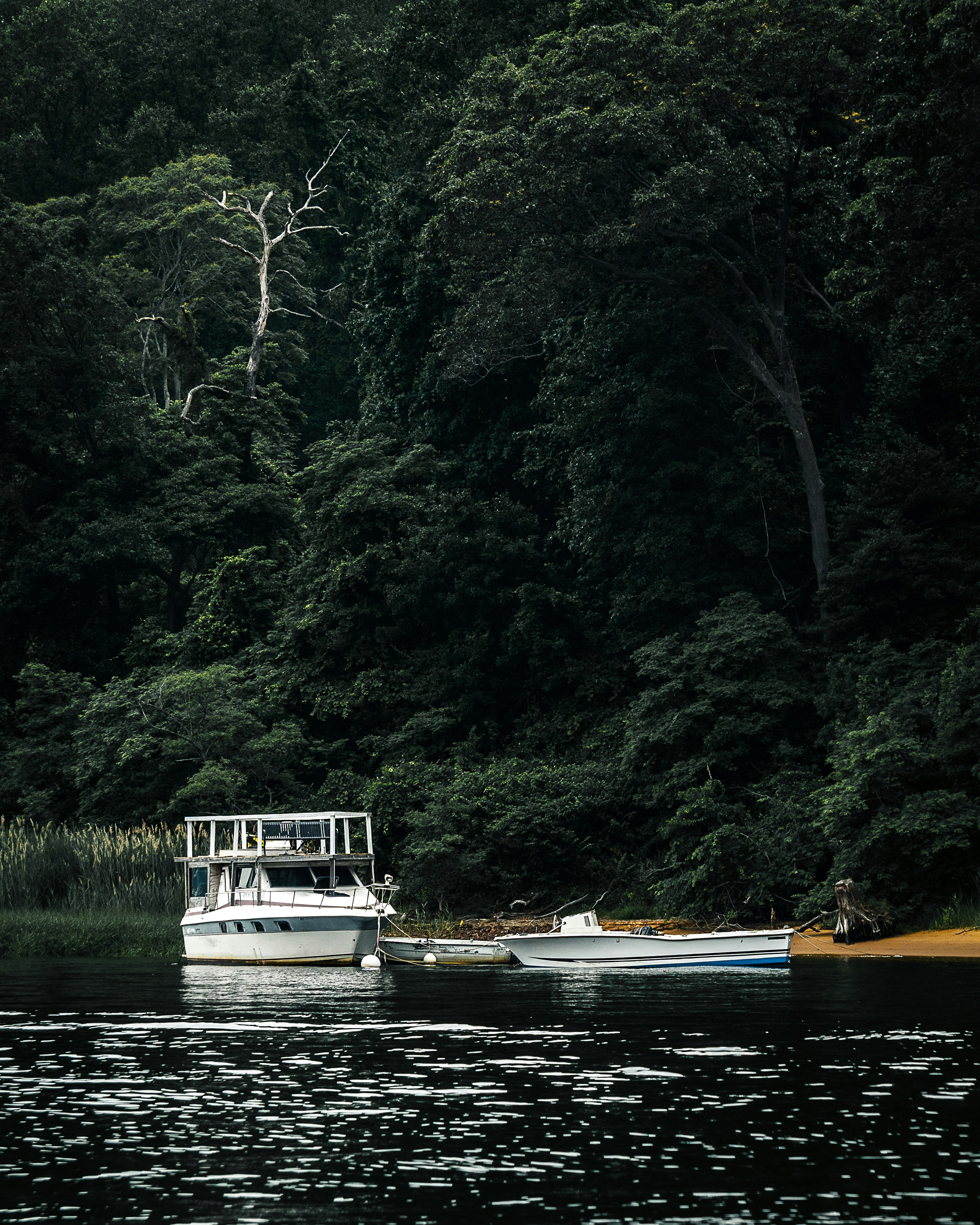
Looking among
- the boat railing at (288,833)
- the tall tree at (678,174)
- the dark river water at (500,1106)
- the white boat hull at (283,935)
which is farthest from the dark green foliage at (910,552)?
the white boat hull at (283,935)

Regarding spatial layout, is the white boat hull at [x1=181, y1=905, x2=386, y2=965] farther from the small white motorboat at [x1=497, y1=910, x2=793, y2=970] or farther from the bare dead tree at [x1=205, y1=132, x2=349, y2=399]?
the bare dead tree at [x1=205, y1=132, x2=349, y2=399]

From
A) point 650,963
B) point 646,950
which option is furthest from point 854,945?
point 646,950

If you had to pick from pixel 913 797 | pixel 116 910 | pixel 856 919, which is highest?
pixel 913 797

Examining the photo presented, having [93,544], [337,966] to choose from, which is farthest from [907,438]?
[93,544]

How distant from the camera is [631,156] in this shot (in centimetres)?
3756

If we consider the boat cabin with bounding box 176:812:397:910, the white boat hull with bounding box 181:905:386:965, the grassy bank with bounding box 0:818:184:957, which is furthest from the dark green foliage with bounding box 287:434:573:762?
the white boat hull with bounding box 181:905:386:965

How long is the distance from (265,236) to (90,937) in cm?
3785

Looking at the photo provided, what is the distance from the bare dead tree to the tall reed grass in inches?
1006

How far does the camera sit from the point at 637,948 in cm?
2958

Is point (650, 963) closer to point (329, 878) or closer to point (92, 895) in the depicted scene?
point (329, 878)

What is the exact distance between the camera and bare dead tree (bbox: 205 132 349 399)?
6259 cm

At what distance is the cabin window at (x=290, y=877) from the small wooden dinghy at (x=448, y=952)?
2.07 m

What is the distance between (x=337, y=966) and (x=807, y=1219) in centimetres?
2306

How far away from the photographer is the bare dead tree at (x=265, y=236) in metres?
62.6
